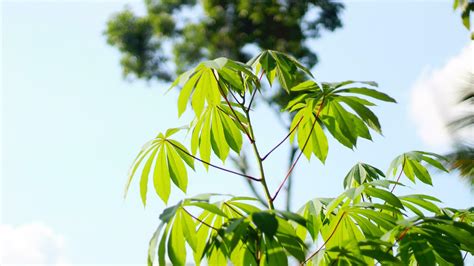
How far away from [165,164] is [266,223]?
37 cm

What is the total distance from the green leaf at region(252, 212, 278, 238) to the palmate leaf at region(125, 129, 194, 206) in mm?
323

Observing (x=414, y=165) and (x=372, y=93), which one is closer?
(x=372, y=93)

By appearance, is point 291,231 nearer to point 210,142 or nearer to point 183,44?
point 210,142

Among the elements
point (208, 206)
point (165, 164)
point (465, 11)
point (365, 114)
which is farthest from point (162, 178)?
point (465, 11)

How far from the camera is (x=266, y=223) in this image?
75 cm

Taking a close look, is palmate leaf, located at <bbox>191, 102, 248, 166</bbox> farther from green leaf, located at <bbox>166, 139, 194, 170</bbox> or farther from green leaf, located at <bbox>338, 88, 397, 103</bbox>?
green leaf, located at <bbox>338, 88, 397, 103</bbox>

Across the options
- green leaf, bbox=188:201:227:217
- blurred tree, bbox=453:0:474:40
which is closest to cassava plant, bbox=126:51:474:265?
green leaf, bbox=188:201:227:217

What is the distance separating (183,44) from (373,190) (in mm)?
8017

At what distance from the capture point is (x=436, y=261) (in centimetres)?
98

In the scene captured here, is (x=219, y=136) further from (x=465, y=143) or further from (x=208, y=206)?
(x=465, y=143)

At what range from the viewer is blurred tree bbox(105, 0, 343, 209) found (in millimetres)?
8586

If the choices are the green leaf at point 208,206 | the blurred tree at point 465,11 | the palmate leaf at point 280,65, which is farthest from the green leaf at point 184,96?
the blurred tree at point 465,11

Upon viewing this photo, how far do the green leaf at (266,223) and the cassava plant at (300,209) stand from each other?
0.12 ft

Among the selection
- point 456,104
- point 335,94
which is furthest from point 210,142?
point 456,104
